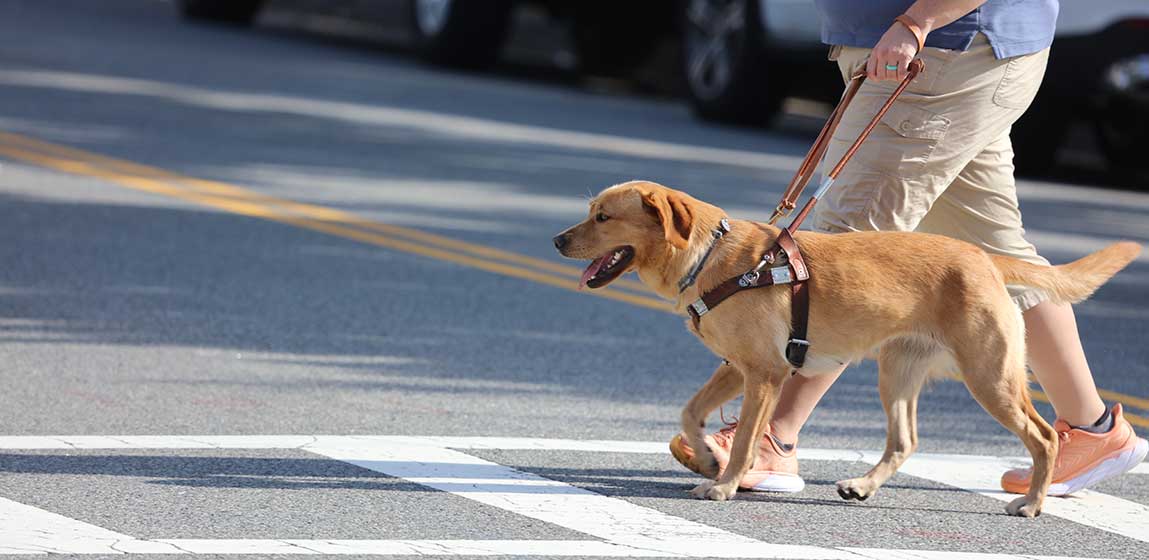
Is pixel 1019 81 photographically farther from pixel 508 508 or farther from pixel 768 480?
pixel 508 508

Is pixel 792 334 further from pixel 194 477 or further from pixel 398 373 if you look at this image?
pixel 398 373

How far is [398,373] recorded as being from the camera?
6730mm

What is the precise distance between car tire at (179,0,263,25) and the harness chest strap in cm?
1756

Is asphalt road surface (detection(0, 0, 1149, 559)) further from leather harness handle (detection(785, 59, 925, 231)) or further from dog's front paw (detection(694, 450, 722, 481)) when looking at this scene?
leather harness handle (detection(785, 59, 925, 231))

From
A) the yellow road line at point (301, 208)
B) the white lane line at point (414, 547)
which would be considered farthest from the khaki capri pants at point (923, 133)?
the yellow road line at point (301, 208)

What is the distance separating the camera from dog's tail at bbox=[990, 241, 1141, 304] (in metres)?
5.16

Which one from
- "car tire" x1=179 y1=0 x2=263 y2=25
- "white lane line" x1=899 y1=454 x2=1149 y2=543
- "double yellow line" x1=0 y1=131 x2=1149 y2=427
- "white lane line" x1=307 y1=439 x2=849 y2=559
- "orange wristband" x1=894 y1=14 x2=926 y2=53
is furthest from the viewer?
"car tire" x1=179 y1=0 x2=263 y2=25

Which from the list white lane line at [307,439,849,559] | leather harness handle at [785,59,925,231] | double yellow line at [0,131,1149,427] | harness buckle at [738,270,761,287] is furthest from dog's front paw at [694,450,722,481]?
double yellow line at [0,131,1149,427]

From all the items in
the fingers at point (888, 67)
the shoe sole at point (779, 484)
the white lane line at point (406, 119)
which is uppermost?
the fingers at point (888, 67)

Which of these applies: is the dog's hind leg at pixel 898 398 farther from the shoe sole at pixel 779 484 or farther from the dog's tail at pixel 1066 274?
the dog's tail at pixel 1066 274

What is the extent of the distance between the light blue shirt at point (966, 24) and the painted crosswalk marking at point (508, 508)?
1309 mm

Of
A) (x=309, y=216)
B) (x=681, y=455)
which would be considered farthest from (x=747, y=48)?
(x=681, y=455)

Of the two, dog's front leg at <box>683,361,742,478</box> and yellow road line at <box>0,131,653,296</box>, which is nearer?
dog's front leg at <box>683,361,742,478</box>

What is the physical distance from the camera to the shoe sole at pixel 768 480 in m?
5.24
